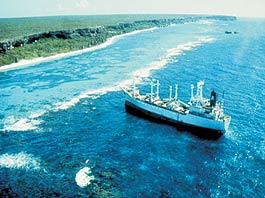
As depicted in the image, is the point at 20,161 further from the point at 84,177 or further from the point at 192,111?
the point at 192,111

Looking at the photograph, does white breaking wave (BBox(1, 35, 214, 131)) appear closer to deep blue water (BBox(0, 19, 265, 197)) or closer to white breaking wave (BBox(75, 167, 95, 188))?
deep blue water (BBox(0, 19, 265, 197))

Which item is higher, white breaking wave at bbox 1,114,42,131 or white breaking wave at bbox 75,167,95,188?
white breaking wave at bbox 1,114,42,131

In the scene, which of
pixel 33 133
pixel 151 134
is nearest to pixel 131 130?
pixel 151 134

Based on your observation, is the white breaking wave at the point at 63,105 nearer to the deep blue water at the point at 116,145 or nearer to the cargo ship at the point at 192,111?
the deep blue water at the point at 116,145

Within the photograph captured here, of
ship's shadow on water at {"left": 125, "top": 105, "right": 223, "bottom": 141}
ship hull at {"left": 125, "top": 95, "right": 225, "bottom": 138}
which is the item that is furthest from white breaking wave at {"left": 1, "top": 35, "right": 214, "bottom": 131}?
ship's shadow on water at {"left": 125, "top": 105, "right": 223, "bottom": 141}

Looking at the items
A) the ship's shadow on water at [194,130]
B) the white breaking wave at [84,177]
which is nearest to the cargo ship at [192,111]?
the ship's shadow on water at [194,130]

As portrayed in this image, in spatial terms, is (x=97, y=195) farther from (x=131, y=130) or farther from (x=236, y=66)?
(x=236, y=66)
